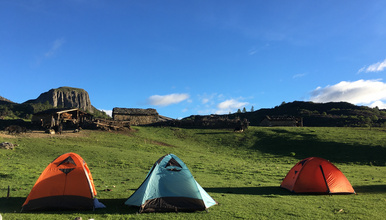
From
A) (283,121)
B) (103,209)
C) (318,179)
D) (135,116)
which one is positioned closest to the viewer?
(103,209)

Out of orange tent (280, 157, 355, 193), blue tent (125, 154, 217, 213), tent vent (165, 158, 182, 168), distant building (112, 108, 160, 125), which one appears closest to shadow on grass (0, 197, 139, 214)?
blue tent (125, 154, 217, 213)

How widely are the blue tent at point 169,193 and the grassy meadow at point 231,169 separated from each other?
485mm

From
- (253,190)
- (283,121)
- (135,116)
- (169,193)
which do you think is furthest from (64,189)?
(283,121)

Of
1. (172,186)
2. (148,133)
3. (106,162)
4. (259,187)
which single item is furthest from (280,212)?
(148,133)

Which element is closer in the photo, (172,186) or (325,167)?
(172,186)

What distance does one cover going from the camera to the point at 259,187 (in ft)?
55.6

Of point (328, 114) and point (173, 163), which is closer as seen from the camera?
point (173, 163)

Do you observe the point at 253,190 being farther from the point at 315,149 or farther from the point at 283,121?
the point at 283,121

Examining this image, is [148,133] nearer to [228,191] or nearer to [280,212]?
[228,191]

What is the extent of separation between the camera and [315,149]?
130ft

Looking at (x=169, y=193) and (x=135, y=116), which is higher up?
(x=135, y=116)

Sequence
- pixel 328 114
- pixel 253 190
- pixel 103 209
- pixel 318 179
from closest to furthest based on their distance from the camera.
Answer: pixel 103 209
pixel 318 179
pixel 253 190
pixel 328 114

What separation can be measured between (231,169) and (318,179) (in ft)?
35.8

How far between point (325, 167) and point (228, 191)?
6316 mm
